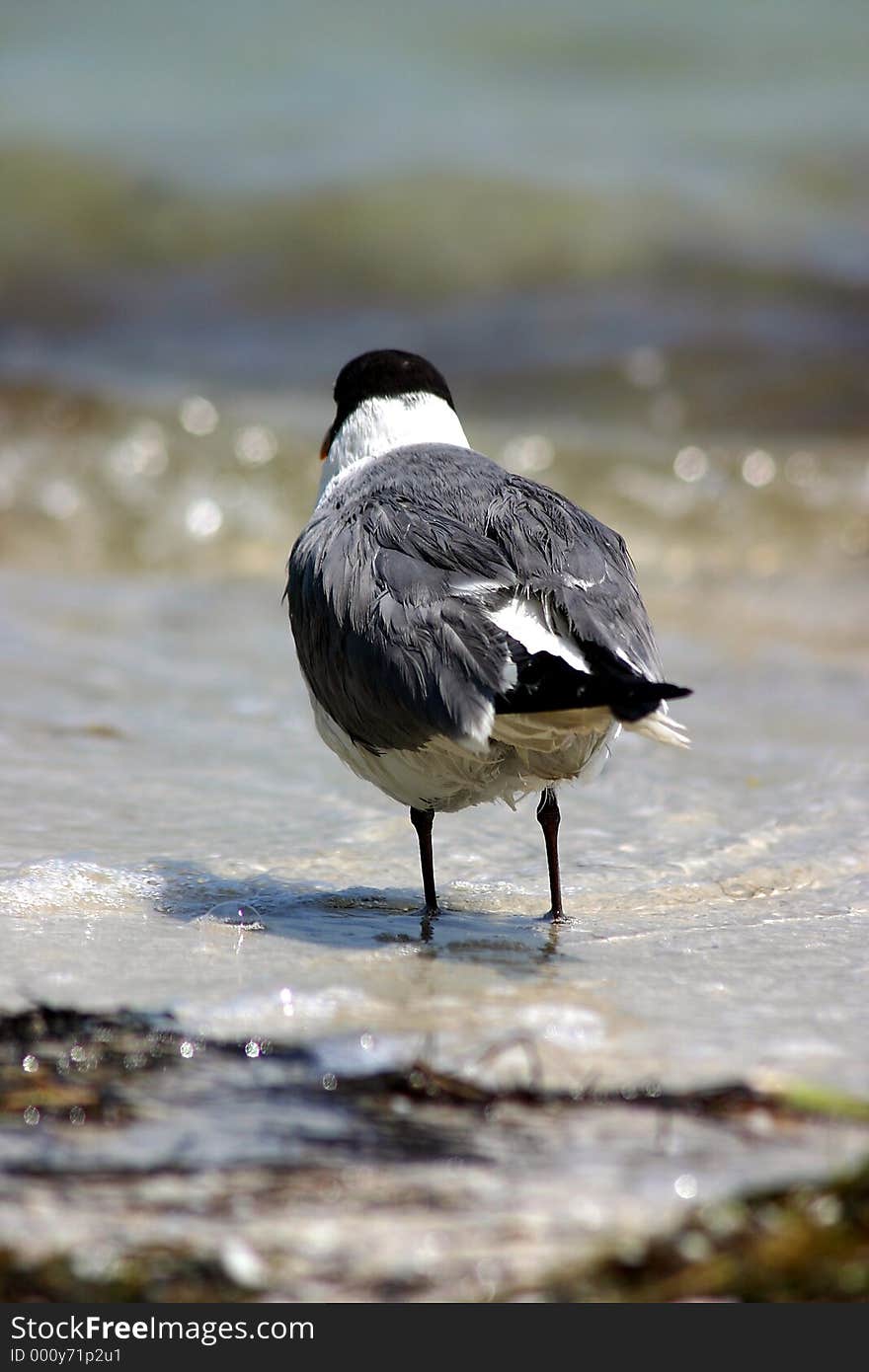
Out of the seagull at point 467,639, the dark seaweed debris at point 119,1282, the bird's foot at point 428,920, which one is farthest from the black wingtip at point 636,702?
the dark seaweed debris at point 119,1282

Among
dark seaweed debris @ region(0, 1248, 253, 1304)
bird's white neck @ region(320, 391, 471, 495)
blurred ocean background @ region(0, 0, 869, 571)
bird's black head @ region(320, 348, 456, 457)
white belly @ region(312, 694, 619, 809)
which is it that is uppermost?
blurred ocean background @ region(0, 0, 869, 571)

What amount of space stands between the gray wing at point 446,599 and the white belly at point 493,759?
0.23 ft

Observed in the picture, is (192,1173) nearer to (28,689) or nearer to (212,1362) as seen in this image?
(212,1362)

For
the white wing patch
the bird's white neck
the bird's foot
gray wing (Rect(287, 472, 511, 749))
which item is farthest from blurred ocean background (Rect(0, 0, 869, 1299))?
the bird's white neck

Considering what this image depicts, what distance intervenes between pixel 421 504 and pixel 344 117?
1288 centimetres

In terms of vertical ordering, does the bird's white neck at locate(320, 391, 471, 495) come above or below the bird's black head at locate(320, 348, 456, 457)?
below

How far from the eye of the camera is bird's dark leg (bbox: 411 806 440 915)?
3.56 m

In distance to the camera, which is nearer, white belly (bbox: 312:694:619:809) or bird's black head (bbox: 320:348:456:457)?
white belly (bbox: 312:694:619:809)

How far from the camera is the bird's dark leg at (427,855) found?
356 centimetres

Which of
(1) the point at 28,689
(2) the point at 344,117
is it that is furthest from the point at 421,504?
(2) the point at 344,117

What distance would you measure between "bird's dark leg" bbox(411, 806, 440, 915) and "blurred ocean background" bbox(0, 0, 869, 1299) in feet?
0.27

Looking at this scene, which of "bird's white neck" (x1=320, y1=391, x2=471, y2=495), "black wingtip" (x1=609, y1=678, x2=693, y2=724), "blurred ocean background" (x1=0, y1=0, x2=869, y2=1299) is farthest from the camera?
"bird's white neck" (x1=320, y1=391, x2=471, y2=495)

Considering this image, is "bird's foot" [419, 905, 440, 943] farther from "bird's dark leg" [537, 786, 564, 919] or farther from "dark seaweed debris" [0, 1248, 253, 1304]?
"dark seaweed debris" [0, 1248, 253, 1304]

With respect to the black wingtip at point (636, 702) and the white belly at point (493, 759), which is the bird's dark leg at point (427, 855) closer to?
the white belly at point (493, 759)
